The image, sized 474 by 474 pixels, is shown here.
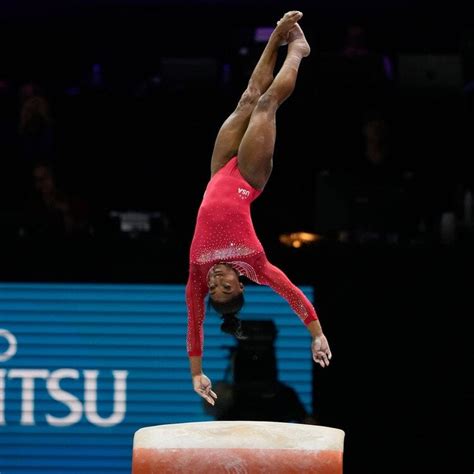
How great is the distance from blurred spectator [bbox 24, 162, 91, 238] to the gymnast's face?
2.29 m

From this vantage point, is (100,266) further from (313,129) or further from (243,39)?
(243,39)

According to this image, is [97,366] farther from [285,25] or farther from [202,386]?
[285,25]

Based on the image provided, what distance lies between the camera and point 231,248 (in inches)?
200

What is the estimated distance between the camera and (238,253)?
16.7 feet

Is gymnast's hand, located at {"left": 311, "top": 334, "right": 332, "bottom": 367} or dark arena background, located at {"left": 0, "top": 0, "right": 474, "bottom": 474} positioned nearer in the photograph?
gymnast's hand, located at {"left": 311, "top": 334, "right": 332, "bottom": 367}

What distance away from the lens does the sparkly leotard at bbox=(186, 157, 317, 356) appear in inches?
201

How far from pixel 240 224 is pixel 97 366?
2.50m

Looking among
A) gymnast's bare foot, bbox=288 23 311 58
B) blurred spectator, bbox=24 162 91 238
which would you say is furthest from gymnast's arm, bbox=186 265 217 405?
blurred spectator, bbox=24 162 91 238

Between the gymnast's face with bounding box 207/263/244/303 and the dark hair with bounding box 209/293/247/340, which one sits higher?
the gymnast's face with bounding box 207/263/244/303

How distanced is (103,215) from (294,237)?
150 centimetres

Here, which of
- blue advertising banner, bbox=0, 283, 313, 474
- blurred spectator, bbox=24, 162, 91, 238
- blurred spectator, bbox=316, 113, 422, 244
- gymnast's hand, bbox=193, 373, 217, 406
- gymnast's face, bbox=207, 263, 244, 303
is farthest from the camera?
blurred spectator, bbox=316, 113, 422, 244

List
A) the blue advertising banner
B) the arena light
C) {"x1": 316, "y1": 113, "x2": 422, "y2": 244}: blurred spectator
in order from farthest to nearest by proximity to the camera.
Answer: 1. {"x1": 316, "y1": 113, "x2": 422, "y2": 244}: blurred spectator
2. the blue advertising banner
3. the arena light

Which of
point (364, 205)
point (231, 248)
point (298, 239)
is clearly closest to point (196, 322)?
point (231, 248)

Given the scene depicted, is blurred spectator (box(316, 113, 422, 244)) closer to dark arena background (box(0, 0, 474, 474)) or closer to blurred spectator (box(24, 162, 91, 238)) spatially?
dark arena background (box(0, 0, 474, 474))
